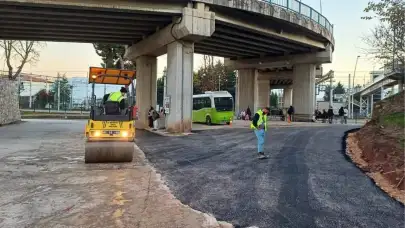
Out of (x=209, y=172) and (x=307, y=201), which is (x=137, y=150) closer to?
(x=209, y=172)

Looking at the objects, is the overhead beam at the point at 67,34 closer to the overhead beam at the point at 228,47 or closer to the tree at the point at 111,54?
the overhead beam at the point at 228,47

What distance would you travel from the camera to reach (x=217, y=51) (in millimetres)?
40656

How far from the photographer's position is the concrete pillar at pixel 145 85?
108ft

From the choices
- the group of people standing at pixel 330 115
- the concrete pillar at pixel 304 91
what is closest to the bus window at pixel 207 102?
the concrete pillar at pixel 304 91

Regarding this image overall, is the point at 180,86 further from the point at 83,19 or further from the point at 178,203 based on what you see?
the point at 178,203

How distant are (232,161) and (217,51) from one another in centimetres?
2828

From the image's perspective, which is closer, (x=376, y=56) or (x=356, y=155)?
(x=356, y=155)

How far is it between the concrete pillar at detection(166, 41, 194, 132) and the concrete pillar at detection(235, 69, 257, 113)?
72.4 ft

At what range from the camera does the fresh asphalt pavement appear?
7059 millimetres

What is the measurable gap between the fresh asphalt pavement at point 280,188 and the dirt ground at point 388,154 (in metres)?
0.34

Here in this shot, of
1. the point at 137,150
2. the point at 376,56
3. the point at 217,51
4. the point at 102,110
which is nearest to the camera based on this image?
the point at 102,110

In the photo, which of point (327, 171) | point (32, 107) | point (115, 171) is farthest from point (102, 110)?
point (32, 107)

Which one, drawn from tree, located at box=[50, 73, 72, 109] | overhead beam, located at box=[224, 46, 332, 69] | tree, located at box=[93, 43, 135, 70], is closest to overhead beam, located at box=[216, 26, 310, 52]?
overhead beam, located at box=[224, 46, 332, 69]

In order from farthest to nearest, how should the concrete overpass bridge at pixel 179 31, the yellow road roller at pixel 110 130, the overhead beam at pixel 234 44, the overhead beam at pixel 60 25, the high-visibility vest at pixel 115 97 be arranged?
the overhead beam at pixel 234 44 → the overhead beam at pixel 60 25 → the concrete overpass bridge at pixel 179 31 → the high-visibility vest at pixel 115 97 → the yellow road roller at pixel 110 130
